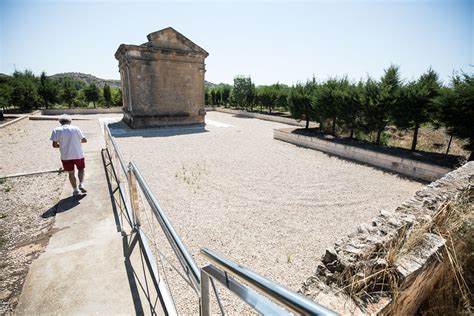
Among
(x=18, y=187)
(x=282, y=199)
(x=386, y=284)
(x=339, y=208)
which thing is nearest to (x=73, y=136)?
(x=18, y=187)

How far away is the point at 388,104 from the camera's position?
9531mm

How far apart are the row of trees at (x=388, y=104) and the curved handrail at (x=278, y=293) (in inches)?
385

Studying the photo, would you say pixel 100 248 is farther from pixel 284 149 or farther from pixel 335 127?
pixel 335 127

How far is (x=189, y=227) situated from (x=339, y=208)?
3629 millimetres

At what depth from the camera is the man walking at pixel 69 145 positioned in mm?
4668

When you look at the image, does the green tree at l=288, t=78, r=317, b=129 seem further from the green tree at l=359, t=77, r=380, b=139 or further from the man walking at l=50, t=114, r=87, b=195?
the man walking at l=50, t=114, r=87, b=195

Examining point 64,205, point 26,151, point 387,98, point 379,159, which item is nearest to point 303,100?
point 387,98

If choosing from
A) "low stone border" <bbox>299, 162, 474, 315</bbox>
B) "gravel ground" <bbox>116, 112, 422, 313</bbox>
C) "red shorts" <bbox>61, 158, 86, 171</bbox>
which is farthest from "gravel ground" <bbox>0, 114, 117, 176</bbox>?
"low stone border" <bbox>299, 162, 474, 315</bbox>

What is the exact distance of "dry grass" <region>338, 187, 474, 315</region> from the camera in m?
2.06

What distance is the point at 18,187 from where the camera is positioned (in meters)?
5.36

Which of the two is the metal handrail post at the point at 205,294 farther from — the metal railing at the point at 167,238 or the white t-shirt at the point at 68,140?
the white t-shirt at the point at 68,140

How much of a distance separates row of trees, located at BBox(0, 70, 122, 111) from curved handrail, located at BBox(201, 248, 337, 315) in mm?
25837

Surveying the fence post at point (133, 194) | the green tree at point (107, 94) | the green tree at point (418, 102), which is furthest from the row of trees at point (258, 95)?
the fence post at point (133, 194)

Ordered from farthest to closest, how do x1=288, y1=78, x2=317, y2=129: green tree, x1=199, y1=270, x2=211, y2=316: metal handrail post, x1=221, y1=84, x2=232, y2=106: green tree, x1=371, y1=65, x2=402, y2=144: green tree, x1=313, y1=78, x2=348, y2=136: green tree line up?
x1=221, y1=84, x2=232, y2=106: green tree, x1=288, y1=78, x2=317, y2=129: green tree, x1=313, y1=78, x2=348, y2=136: green tree, x1=371, y1=65, x2=402, y2=144: green tree, x1=199, y1=270, x2=211, y2=316: metal handrail post
